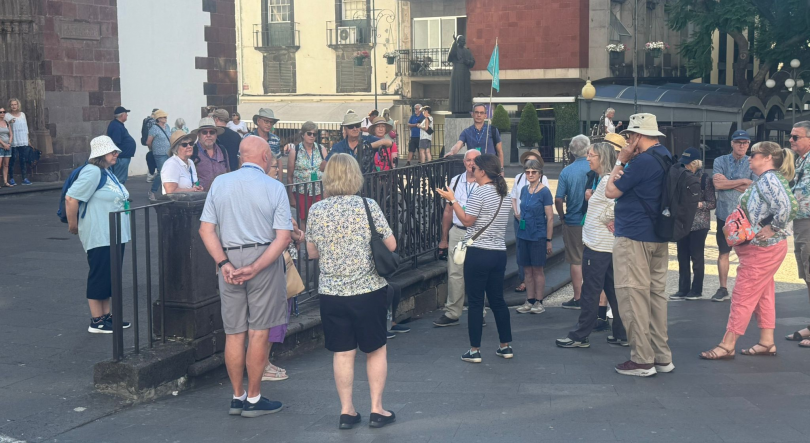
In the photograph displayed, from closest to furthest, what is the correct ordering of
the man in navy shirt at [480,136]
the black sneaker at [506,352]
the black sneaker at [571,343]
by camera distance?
the black sneaker at [506,352]
the black sneaker at [571,343]
the man in navy shirt at [480,136]

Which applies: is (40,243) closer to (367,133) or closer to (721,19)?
(367,133)

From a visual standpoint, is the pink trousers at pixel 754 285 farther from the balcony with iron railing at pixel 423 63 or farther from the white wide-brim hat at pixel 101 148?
the balcony with iron railing at pixel 423 63

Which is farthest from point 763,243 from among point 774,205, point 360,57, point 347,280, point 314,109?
point 314,109

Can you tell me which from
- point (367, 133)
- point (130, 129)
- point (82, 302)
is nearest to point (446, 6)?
point (130, 129)

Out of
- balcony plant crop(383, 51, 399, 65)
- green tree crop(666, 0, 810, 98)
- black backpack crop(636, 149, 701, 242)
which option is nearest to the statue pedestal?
black backpack crop(636, 149, 701, 242)

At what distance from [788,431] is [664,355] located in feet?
5.65

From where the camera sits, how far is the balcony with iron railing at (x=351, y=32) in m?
42.5

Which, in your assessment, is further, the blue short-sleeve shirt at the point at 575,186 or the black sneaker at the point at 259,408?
the blue short-sleeve shirt at the point at 575,186

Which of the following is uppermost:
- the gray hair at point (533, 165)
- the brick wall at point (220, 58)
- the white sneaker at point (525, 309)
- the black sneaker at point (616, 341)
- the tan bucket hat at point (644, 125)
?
the brick wall at point (220, 58)

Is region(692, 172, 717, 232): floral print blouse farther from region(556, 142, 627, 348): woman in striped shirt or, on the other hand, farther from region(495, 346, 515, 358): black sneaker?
region(495, 346, 515, 358): black sneaker

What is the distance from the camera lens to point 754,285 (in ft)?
23.5

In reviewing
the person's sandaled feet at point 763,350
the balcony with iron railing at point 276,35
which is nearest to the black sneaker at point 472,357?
the person's sandaled feet at point 763,350

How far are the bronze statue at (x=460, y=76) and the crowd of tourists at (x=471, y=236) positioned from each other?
5.18 m

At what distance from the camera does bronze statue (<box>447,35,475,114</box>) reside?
16359 millimetres
